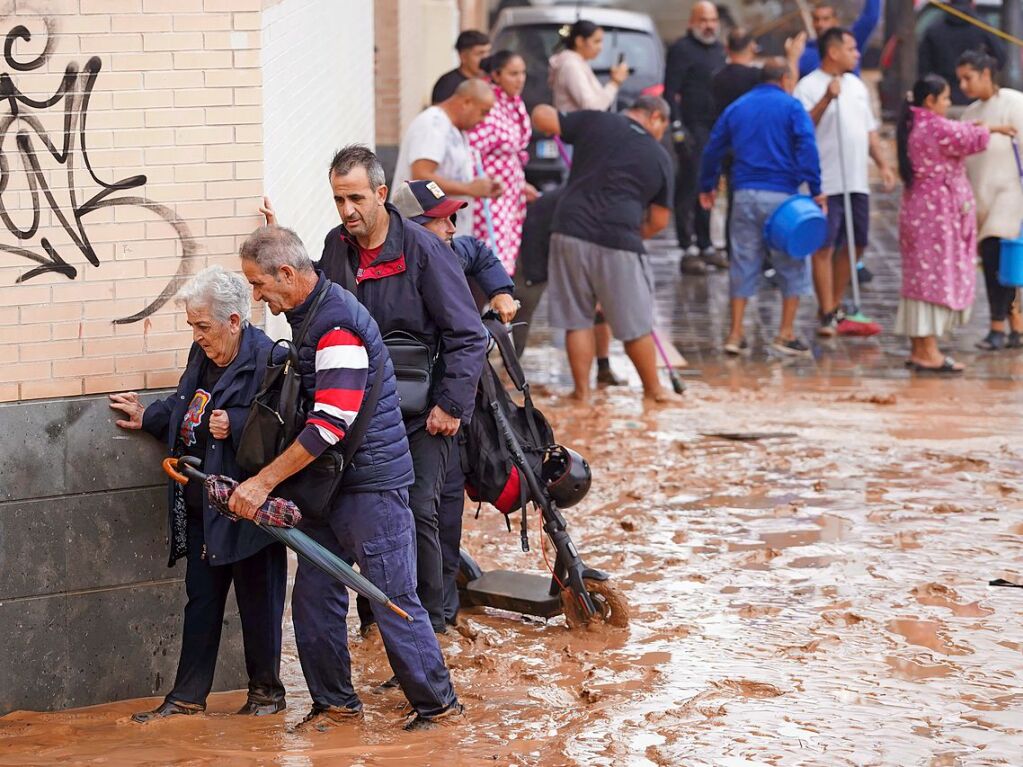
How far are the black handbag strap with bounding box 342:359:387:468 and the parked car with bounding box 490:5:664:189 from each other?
10596 mm

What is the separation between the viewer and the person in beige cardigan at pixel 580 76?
12.0 m

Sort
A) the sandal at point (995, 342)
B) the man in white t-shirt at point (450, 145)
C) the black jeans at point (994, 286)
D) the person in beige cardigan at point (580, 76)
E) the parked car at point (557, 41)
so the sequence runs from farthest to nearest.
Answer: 1. the parked car at point (557, 41)
2. the person in beige cardigan at point (580, 76)
3. the sandal at point (995, 342)
4. the black jeans at point (994, 286)
5. the man in white t-shirt at point (450, 145)

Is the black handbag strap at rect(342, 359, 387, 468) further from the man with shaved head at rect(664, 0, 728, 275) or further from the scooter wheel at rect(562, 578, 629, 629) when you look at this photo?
the man with shaved head at rect(664, 0, 728, 275)

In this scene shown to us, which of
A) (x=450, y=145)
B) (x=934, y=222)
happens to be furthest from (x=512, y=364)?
(x=934, y=222)

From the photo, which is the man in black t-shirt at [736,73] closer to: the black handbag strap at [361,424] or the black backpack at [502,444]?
the black backpack at [502,444]

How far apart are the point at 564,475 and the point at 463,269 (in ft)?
2.83

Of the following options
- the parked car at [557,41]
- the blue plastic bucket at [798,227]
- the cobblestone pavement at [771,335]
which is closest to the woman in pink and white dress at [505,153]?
the cobblestone pavement at [771,335]

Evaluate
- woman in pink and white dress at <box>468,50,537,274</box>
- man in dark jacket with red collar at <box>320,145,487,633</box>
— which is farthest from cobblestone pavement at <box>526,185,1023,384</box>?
man in dark jacket with red collar at <box>320,145,487,633</box>

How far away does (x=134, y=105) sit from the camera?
520 cm

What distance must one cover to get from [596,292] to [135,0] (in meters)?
5.11

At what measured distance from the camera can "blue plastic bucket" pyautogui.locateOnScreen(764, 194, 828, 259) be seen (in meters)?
10.8

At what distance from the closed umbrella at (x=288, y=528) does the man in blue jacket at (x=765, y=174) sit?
22.4 feet

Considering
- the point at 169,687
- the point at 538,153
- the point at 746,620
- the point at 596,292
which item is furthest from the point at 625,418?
the point at 538,153

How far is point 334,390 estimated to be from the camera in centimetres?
472
